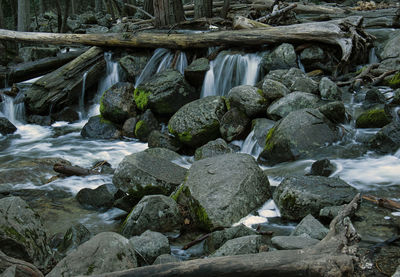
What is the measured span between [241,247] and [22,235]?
6.92ft

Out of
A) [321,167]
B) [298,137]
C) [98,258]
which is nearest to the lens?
[98,258]

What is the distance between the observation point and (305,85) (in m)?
8.57

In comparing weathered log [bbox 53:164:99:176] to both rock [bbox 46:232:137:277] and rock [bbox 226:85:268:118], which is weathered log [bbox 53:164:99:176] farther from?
rock [bbox 46:232:137:277]

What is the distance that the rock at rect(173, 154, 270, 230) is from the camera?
496 cm

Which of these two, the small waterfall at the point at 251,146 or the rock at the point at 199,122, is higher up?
the rock at the point at 199,122

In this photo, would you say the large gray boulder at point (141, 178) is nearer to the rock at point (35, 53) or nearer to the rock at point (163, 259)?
the rock at point (163, 259)

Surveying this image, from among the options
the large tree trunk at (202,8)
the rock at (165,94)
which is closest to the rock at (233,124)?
the rock at (165,94)

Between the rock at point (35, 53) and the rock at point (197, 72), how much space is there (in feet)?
22.3

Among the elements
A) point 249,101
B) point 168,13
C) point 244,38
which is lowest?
point 249,101

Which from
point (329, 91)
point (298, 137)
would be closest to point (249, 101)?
point (329, 91)

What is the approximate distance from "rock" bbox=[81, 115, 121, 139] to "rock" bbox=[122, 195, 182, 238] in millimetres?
5242

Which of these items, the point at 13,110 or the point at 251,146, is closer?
the point at 251,146

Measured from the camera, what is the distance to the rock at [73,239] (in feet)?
15.1

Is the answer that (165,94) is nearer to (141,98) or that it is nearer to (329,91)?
(141,98)
